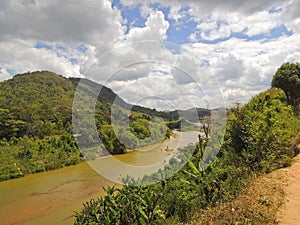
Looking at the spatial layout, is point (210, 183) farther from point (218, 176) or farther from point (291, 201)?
point (291, 201)

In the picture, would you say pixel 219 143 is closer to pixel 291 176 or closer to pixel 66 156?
pixel 291 176

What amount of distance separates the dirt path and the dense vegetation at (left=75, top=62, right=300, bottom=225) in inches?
12.0

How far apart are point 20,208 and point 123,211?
10.4 metres

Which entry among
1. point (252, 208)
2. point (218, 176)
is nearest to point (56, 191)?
point (218, 176)

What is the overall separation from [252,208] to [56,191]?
1350 cm

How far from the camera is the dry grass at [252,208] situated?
10.1 feet

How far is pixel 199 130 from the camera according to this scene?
19.2 feet

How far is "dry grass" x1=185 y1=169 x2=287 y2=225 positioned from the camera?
308 centimetres

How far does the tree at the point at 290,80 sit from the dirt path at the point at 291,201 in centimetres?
773

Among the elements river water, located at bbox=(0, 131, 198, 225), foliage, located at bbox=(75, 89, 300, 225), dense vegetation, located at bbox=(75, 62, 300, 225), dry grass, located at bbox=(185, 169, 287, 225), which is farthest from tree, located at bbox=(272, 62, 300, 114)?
dry grass, located at bbox=(185, 169, 287, 225)

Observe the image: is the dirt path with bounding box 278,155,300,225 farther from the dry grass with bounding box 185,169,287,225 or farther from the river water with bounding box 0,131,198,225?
the river water with bounding box 0,131,198,225

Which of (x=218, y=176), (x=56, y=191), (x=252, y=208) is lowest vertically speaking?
(x=56, y=191)

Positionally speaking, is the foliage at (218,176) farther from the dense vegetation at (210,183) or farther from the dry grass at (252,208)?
the dry grass at (252,208)

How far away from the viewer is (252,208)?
3268 mm
